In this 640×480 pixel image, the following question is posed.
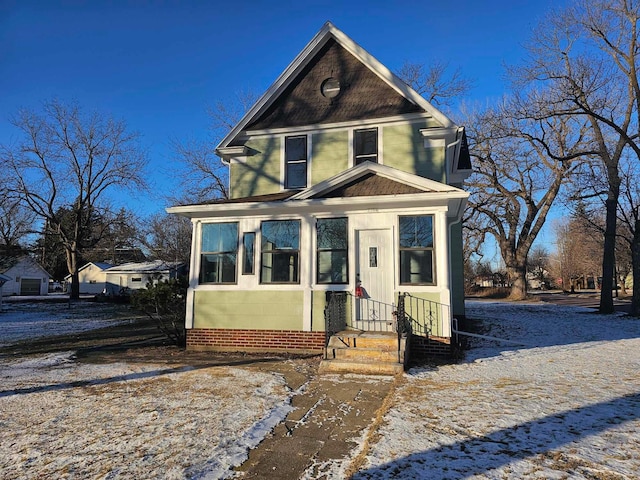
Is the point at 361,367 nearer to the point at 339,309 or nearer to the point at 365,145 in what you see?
the point at 339,309

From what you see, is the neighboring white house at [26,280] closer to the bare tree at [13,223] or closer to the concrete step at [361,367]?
the bare tree at [13,223]

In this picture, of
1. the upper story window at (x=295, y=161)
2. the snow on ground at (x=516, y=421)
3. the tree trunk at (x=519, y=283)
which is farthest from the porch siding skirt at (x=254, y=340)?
the tree trunk at (x=519, y=283)

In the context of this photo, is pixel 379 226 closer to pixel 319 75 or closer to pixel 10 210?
pixel 319 75

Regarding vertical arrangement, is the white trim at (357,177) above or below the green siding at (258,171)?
below

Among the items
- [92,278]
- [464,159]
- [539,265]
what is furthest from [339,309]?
[539,265]

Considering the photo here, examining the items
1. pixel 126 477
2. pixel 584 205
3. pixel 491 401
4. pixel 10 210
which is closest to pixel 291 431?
pixel 126 477

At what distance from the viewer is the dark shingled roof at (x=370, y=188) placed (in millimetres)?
8445

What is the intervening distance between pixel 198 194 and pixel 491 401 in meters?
19.4

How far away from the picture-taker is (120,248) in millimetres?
31562

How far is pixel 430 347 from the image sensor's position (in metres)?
8.05

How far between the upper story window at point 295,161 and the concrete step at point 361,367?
550 cm

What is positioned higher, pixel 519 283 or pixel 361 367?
pixel 519 283

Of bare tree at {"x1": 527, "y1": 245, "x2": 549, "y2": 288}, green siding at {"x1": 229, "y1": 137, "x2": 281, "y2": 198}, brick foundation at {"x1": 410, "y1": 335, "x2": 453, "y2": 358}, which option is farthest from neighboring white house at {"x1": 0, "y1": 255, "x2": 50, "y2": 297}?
bare tree at {"x1": 527, "y1": 245, "x2": 549, "y2": 288}

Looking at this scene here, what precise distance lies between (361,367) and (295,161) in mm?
6229
